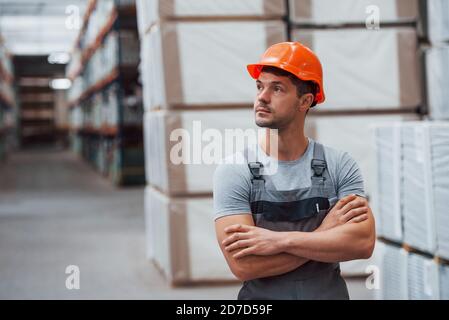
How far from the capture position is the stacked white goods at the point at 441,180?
354cm

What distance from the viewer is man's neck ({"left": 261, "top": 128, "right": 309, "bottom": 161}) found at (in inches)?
74.7

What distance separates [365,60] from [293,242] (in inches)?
139

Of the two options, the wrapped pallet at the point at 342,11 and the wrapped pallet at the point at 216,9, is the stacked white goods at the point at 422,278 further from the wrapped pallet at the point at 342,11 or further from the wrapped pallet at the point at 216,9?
the wrapped pallet at the point at 216,9

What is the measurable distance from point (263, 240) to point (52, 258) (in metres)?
4.98

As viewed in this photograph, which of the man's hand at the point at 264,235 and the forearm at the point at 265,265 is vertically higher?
the man's hand at the point at 264,235

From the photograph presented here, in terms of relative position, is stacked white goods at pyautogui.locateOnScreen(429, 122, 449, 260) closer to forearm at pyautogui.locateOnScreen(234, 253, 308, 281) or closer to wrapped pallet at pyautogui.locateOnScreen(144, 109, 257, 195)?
wrapped pallet at pyautogui.locateOnScreen(144, 109, 257, 195)

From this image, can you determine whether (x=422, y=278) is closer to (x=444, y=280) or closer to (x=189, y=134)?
(x=444, y=280)

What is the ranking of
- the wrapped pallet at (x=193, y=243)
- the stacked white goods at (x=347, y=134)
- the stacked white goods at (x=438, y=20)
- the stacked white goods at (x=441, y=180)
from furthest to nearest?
the stacked white goods at (x=347, y=134)
the wrapped pallet at (x=193, y=243)
the stacked white goods at (x=438, y=20)
the stacked white goods at (x=441, y=180)

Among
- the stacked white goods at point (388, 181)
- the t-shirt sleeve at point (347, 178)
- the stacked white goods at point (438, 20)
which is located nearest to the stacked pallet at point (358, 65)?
the stacked white goods at point (438, 20)

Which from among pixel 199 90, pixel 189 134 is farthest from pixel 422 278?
pixel 199 90

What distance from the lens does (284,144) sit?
1896mm

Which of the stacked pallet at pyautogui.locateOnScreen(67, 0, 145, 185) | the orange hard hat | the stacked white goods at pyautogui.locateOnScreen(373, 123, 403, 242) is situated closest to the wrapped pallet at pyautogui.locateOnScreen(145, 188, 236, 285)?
the stacked white goods at pyautogui.locateOnScreen(373, 123, 403, 242)

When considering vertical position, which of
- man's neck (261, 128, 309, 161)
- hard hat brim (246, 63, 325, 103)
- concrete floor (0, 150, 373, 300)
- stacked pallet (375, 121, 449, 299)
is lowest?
concrete floor (0, 150, 373, 300)
